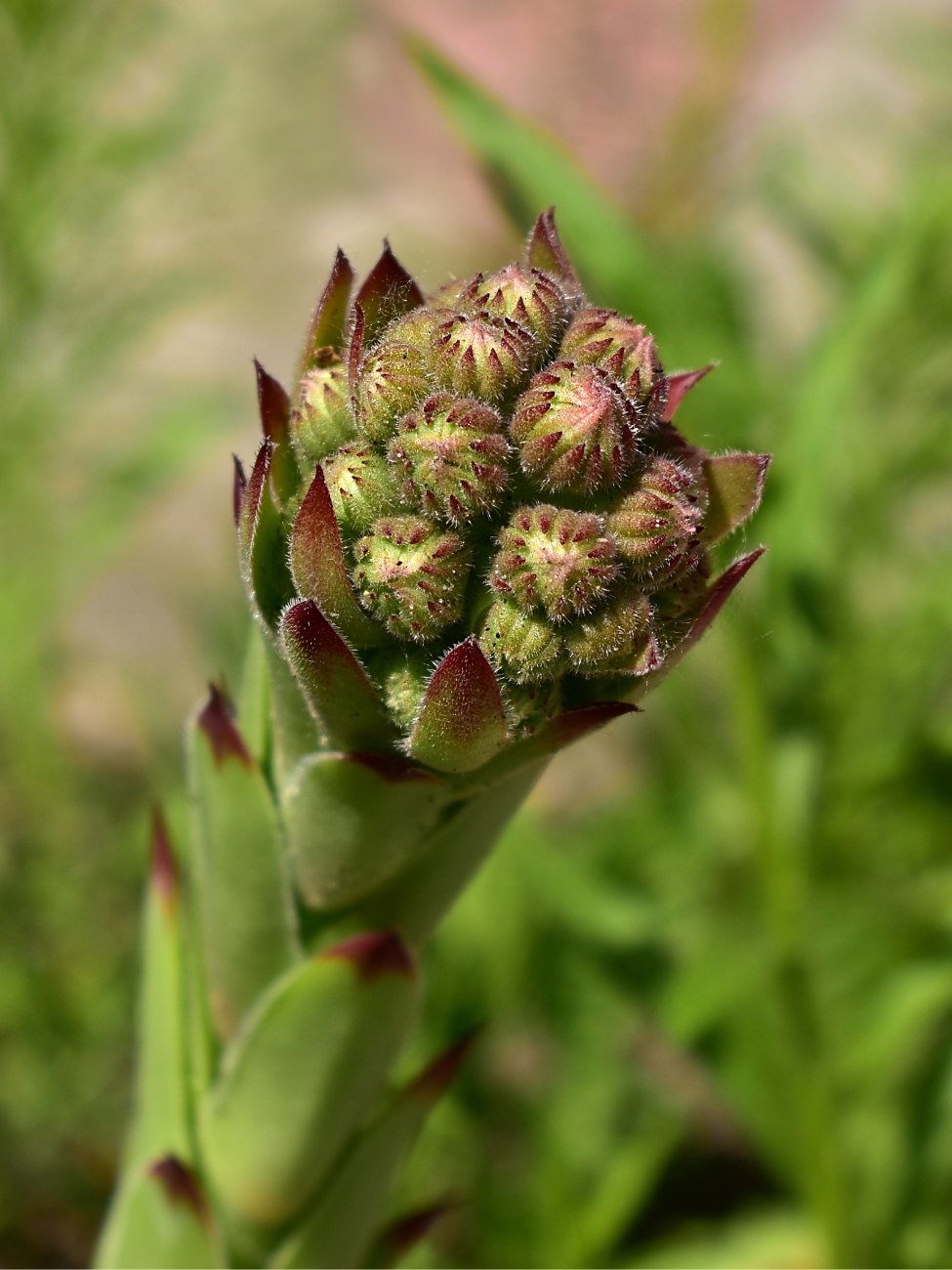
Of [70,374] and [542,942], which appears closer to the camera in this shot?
[542,942]

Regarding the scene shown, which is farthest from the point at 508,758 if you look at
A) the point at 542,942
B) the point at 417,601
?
the point at 542,942

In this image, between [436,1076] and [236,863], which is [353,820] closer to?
[236,863]

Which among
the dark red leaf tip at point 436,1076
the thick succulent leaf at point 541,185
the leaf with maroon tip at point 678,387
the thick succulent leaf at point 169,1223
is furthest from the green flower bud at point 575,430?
the thick succulent leaf at point 541,185

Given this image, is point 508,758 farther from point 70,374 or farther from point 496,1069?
point 70,374

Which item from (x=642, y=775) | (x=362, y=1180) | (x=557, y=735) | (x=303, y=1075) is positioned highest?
(x=557, y=735)

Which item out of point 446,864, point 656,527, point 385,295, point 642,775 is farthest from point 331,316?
point 642,775

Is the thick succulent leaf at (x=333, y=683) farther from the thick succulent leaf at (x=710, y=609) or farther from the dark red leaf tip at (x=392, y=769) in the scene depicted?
the thick succulent leaf at (x=710, y=609)

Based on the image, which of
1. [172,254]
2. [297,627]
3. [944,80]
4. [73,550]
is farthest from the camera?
[172,254]
